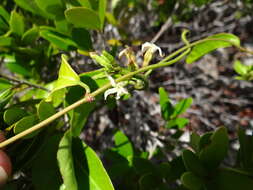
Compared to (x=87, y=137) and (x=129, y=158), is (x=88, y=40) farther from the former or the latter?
(x=87, y=137)

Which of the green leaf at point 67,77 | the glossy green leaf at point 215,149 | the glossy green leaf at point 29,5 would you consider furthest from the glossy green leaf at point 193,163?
the glossy green leaf at point 29,5

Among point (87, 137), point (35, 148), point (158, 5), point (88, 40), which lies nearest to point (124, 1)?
point (158, 5)

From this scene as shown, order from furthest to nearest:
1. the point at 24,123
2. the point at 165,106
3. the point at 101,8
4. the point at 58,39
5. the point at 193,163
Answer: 1. the point at 165,106
2. the point at 58,39
3. the point at 101,8
4. the point at 193,163
5. the point at 24,123

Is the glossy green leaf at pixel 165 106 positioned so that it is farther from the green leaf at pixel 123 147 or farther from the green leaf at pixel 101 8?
the green leaf at pixel 101 8

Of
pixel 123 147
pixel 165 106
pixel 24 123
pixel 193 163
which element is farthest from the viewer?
pixel 165 106

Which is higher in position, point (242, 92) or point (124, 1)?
point (124, 1)

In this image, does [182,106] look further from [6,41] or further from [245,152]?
[6,41]

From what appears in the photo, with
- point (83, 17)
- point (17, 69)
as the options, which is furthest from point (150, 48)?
point (17, 69)
